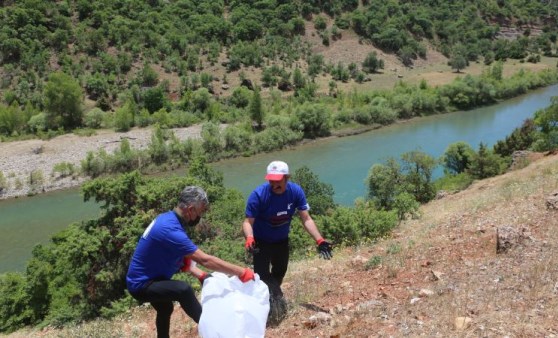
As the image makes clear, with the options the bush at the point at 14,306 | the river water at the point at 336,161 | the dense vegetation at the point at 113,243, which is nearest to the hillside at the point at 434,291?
the dense vegetation at the point at 113,243

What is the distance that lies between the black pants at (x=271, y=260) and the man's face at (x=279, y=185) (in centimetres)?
79

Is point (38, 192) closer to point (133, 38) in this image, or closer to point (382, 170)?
point (382, 170)

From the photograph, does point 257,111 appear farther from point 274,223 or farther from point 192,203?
point 192,203

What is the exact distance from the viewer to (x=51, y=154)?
50.8m

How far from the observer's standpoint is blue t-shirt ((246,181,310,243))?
21.5ft

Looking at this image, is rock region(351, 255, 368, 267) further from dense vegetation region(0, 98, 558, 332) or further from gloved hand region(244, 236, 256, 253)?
dense vegetation region(0, 98, 558, 332)

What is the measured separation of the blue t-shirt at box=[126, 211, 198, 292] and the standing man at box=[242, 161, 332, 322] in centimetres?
124

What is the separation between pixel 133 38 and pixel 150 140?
36696mm

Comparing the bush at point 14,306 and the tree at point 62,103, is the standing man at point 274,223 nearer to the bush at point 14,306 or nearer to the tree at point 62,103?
the bush at point 14,306

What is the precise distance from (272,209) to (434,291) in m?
2.57

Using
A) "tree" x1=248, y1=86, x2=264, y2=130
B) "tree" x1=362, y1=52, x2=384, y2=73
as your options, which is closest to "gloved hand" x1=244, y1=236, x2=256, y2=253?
"tree" x1=248, y1=86, x2=264, y2=130

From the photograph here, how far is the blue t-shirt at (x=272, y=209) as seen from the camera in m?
6.55

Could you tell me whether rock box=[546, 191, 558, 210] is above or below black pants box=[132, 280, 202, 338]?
below

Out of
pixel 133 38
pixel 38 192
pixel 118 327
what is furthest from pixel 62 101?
pixel 118 327
